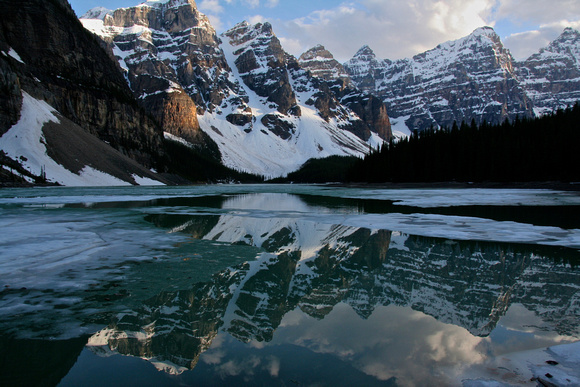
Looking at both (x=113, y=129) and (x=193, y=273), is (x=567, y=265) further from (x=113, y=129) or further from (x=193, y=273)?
(x=113, y=129)

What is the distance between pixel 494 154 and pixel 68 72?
381 ft

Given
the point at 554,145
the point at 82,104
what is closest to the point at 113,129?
the point at 82,104

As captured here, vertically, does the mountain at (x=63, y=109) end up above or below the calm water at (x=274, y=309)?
above

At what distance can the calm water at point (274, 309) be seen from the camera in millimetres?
4430

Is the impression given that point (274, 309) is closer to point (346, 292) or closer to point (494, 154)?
point (346, 292)

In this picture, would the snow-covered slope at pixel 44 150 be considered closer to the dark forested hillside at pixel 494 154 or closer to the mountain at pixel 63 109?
the mountain at pixel 63 109

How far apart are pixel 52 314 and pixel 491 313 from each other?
287 inches

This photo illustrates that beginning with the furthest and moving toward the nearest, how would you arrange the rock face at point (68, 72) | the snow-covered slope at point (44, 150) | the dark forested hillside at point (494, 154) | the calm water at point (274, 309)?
the rock face at point (68, 72) → the snow-covered slope at point (44, 150) → the dark forested hillside at point (494, 154) → the calm water at point (274, 309)

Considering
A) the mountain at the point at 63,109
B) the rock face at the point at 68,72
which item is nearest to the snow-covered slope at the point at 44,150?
the mountain at the point at 63,109

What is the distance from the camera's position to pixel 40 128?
2960 inches

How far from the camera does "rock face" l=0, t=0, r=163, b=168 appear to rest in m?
98.1

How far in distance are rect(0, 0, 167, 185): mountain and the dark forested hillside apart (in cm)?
6499

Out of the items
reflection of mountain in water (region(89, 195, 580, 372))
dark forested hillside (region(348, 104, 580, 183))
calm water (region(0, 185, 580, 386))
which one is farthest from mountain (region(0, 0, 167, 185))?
reflection of mountain in water (region(89, 195, 580, 372))

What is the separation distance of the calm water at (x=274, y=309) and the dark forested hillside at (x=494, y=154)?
176 feet
